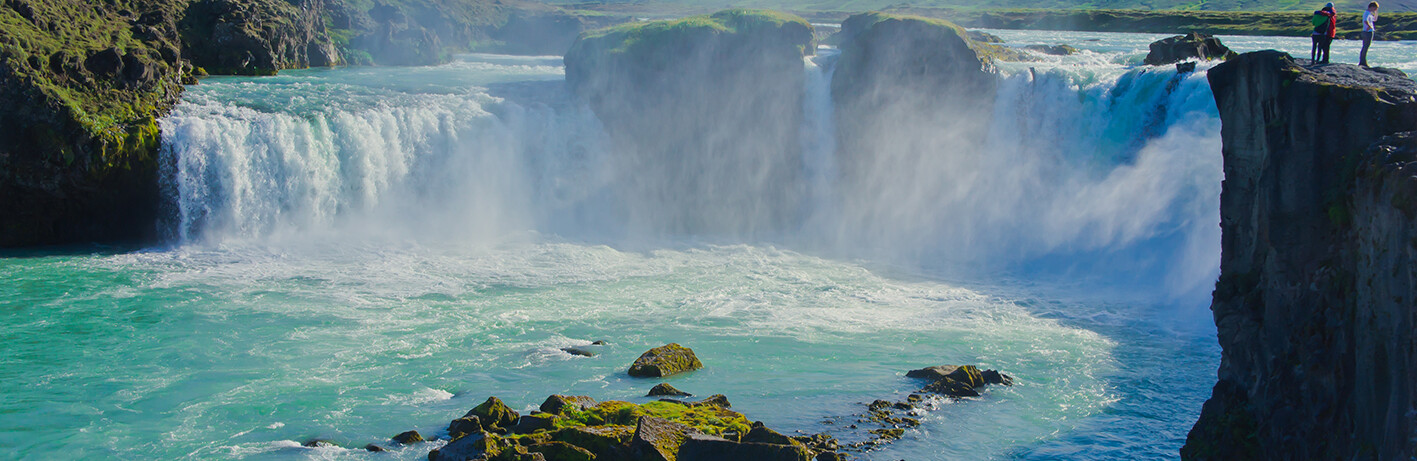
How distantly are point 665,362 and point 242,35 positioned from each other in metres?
26.5

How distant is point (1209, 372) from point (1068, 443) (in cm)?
552

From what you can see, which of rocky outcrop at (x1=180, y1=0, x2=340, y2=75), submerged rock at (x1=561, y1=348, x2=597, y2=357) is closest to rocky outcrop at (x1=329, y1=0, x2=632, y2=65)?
rocky outcrop at (x1=180, y1=0, x2=340, y2=75)

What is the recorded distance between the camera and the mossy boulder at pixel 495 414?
1374cm

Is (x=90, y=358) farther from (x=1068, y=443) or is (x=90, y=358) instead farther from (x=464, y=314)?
(x=1068, y=443)

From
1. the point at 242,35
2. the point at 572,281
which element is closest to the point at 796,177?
the point at 572,281

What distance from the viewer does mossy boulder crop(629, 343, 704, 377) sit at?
55.9ft

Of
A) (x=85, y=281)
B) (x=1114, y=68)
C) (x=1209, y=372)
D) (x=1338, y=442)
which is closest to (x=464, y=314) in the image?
(x=85, y=281)

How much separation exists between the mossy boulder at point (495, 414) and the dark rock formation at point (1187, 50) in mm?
26808

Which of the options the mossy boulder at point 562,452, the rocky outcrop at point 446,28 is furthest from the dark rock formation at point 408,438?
the rocky outcrop at point 446,28

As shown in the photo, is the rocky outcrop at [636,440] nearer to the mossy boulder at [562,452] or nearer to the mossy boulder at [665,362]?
the mossy boulder at [562,452]

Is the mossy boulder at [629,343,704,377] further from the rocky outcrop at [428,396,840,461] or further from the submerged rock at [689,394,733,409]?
the rocky outcrop at [428,396,840,461]

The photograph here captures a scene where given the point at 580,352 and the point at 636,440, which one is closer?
the point at 636,440

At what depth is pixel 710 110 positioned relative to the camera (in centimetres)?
3538

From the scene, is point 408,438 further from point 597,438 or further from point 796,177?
point 796,177
